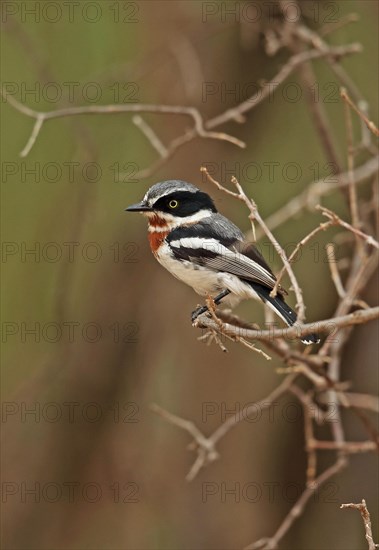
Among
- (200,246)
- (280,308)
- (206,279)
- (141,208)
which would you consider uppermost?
(141,208)

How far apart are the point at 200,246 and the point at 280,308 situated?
1.89 ft

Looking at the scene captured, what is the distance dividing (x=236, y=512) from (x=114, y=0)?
4589 mm

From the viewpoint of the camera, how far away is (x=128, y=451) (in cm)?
703

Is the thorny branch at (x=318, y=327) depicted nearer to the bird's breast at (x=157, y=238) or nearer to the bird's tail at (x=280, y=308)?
the bird's tail at (x=280, y=308)

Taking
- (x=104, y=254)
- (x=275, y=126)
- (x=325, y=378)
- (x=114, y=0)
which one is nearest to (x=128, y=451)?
(x=104, y=254)

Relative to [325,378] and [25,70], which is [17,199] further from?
[325,378]

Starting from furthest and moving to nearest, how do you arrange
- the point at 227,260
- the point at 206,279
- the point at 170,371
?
the point at 170,371 < the point at 206,279 < the point at 227,260

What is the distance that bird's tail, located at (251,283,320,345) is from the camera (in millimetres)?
3646

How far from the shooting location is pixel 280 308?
383 centimetres

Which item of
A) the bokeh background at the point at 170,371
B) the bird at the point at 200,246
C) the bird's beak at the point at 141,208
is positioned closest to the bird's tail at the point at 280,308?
the bird at the point at 200,246

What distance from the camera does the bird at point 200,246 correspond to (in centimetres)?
410

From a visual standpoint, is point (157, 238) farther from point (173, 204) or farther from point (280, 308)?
point (280, 308)

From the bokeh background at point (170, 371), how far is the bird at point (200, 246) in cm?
197

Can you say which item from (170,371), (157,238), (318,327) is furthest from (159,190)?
(170,371)
